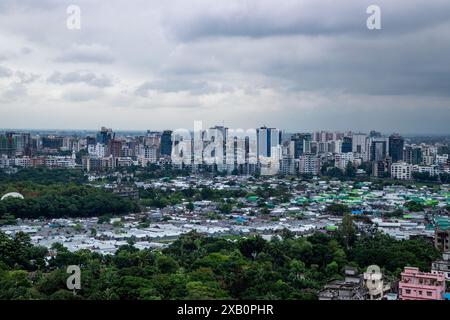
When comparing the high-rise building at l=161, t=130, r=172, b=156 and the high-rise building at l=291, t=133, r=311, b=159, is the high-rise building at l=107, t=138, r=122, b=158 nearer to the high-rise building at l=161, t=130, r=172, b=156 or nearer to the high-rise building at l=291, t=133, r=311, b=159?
the high-rise building at l=161, t=130, r=172, b=156

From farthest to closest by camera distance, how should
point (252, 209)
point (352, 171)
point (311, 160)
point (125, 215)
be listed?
point (311, 160) < point (352, 171) < point (252, 209) < point (125, 215)

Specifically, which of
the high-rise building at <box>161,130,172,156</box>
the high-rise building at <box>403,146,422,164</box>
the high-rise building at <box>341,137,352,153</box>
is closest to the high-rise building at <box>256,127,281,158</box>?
the high-rise building at <box>161,130,172,156</box>

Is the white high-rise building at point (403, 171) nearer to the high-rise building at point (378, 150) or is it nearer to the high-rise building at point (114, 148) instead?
the high-rise building at point (378, 150)

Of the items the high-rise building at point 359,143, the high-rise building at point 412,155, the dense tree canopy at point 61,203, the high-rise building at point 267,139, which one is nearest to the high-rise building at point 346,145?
the high-rise building at point 359,143

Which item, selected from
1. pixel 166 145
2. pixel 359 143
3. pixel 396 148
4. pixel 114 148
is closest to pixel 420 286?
pixel 396 148

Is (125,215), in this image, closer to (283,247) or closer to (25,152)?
(283,247)

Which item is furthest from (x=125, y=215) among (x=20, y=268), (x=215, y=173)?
(x=215, y=173)
